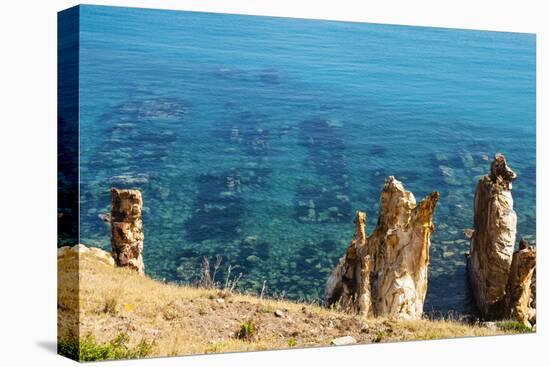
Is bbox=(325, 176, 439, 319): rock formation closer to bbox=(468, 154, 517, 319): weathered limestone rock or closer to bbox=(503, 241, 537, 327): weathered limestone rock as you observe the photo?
bbox=(468, 154, 517, 319): weathered limestone rock

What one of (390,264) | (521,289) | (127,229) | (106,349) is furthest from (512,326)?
(106,349)

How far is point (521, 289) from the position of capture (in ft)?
69.8

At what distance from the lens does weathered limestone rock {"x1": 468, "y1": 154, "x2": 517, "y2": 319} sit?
21.5 meters

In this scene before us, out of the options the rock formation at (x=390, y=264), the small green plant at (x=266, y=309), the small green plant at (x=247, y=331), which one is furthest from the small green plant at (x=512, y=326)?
the small green plant at (x=247, y=331)

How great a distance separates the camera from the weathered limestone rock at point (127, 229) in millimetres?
18609

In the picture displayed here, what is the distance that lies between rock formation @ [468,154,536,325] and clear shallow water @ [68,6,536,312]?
251 mm

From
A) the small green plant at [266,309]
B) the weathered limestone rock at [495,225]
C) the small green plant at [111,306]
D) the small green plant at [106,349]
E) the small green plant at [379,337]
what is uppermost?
the weathered limestone rock at [495,225]

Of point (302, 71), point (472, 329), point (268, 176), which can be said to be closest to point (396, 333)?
point (472, 329)

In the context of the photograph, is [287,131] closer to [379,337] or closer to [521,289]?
[379,337]

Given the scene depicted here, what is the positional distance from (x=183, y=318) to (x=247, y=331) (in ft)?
3.44

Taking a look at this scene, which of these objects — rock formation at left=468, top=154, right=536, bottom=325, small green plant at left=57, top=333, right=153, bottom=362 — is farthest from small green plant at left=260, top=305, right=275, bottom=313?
rock formation at left=468, top=154, right=536, bottom=325

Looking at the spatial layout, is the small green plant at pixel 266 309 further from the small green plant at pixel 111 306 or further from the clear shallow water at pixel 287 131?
the small green plant at pixel 111 306

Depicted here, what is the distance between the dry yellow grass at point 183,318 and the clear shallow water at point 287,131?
0.58 m

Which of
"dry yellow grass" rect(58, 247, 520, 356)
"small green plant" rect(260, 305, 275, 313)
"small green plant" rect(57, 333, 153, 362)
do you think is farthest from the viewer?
"small green plant" rect(260, 305, 275, 313)
